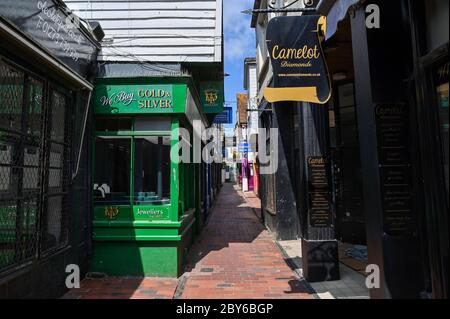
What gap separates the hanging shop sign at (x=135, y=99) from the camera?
6.20m

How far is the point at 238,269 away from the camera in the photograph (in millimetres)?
6445

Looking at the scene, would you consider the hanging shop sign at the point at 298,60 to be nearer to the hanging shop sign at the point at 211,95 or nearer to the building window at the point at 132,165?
the building window at the point at 132,165

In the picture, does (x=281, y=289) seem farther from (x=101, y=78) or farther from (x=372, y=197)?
(x=101, y=78)

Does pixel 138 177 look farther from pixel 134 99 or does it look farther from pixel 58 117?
pixel 58 117

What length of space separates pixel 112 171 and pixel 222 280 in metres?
2.88

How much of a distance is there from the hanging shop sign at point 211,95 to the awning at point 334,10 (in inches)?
189

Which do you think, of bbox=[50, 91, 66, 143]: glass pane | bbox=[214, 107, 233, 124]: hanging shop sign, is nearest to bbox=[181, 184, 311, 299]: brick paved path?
bbox=[50, 91, 66, 143]: glass pane

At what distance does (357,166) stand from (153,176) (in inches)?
189

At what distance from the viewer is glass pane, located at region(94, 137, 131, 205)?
635 cm

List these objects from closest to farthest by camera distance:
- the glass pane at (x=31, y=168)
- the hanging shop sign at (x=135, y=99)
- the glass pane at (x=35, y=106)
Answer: the glass pane at (x=31, y=168)
the glass pane at (x=35, y=106)
the hanging shop sign at (x=135, y=99)

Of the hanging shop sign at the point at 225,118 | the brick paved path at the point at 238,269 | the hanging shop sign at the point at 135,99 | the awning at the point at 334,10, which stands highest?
the hanging shop sign at the point at 225,118

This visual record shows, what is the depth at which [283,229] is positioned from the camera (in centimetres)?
908

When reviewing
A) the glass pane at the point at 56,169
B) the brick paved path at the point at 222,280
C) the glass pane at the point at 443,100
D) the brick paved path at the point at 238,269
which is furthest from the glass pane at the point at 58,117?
the glass pane at the point at 443,100
